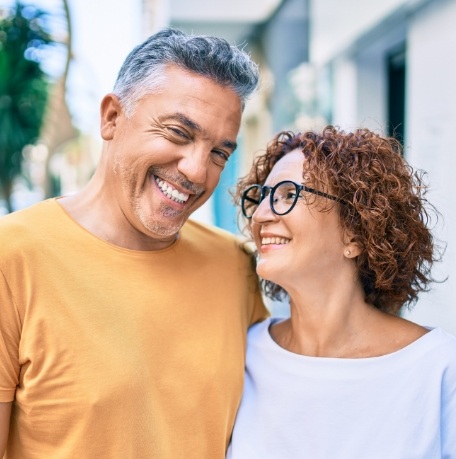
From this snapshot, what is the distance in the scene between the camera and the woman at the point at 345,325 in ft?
6.18

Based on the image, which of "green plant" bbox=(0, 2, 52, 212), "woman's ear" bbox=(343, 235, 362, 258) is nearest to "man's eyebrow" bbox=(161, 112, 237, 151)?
"woman's ear" bbox=(343, 235, 362, 258)

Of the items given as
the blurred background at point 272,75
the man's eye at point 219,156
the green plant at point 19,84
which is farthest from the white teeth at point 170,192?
the green plant at point 19,84

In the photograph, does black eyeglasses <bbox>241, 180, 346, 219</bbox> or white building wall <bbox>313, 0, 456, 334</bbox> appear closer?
black eyeglasses <bbox>241, 180, 346, 219</bbox>

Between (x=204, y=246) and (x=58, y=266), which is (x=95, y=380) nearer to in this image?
(x=58, y=266)

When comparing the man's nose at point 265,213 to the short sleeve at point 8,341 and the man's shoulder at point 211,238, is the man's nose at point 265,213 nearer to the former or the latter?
the man's shoulder at point 211,238

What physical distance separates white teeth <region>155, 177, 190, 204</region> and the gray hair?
0.80 feet

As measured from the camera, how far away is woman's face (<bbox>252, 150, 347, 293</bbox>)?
81.4 inches

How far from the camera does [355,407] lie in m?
1.94

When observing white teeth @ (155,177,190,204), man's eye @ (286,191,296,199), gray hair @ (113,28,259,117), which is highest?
gray hair @ (113,28,259,117)

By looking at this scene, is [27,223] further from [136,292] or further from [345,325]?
[345,325]

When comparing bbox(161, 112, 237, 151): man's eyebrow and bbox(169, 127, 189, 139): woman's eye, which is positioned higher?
bbox(161, 112, 237, 151): man's eyebrow

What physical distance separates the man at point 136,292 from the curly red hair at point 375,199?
0.32m

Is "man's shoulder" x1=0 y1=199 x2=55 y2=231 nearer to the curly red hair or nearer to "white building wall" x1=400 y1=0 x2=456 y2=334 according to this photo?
the curly red hair

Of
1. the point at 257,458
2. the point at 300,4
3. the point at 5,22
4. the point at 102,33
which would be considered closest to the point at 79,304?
the point at 257,458
